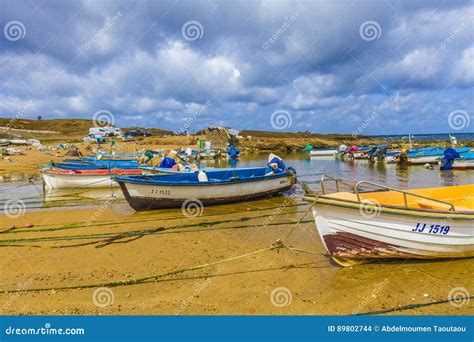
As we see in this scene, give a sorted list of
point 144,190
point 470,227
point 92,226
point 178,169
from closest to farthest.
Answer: point 470,227 → point 92,226 → point 144,190 → point 178,169

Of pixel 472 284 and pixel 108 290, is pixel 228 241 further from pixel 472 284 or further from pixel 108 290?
pixel 472 284

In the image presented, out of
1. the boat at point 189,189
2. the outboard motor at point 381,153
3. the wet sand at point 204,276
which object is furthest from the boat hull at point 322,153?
the wet sand at point 204,276

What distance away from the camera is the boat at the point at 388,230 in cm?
731

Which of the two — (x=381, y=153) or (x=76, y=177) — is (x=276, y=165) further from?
(x=381, y=153)

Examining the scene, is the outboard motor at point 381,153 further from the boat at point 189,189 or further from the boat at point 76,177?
Answer: the boat at point 76,177

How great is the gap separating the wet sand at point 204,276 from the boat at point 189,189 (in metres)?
2.68

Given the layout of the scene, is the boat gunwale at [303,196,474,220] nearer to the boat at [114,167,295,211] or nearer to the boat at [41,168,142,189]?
the boat at [114,167,295,211]

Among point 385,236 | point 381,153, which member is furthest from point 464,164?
point 385,236

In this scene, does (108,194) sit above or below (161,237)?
above

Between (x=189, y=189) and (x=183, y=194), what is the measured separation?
1.20ft

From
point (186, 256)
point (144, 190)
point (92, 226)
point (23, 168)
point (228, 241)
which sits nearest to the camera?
point (186, 256)

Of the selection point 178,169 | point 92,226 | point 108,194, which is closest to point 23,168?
point 108,194

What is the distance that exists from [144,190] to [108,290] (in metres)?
7.68

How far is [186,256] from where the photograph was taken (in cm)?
866
